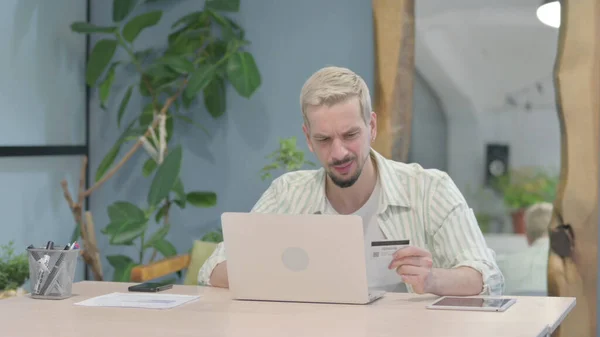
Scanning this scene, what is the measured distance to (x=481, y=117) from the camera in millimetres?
3949

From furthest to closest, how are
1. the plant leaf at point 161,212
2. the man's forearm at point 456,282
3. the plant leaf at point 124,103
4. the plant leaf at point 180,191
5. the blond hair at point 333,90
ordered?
the plant leaf at point 124,103
the plant leaf at point 161,212
the plant leaf at point 180,191
the blond hair at point 333,90
the man's forearm at point 456,282

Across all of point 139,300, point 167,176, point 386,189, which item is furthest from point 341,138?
point 167,176

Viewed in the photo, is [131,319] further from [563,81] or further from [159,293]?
[563,81]

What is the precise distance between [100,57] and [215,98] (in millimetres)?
611

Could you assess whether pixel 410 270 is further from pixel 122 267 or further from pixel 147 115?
pixel 147 115

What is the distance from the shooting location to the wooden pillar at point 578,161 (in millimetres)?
3590

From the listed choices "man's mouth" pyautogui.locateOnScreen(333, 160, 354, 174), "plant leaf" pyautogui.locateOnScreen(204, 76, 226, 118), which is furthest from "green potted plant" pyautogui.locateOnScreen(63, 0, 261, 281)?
"man's mouth" pyautogui.locateOnScreen(333, 160, 354, 174)

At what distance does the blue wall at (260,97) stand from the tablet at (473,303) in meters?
1.91

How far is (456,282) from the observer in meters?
2.37

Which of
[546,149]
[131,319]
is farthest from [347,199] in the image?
[546,149]

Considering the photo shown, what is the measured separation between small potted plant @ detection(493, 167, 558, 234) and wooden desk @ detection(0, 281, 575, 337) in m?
1.50

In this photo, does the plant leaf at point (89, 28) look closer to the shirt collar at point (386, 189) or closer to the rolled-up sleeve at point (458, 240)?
the shirt collar at point (386, 189)

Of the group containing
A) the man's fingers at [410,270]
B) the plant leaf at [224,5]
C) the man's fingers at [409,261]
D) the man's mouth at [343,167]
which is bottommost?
the man's fingers at [410,270]

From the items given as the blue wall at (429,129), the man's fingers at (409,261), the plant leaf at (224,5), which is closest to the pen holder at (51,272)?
the man's fingers at (409,261)
